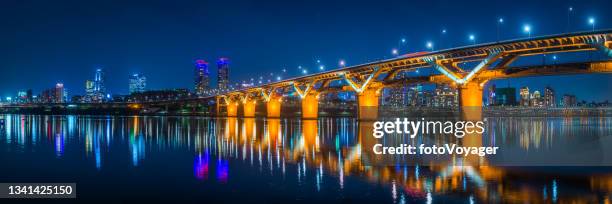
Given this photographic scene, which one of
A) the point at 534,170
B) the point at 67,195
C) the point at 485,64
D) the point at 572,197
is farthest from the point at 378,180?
the point at 485,64

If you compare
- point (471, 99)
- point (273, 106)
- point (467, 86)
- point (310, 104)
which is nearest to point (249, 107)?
point (273, 106)

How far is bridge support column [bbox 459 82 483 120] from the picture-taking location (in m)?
50.7

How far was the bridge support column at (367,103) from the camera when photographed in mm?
79000

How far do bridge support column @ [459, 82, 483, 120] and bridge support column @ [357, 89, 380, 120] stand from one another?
26791 mm

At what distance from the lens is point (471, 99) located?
5225cm

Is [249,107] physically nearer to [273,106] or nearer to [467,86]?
[273,106]

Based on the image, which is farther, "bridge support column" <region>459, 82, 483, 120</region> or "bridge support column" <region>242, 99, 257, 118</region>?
"bridge support column" <region>242, 99, 257, 118</region>

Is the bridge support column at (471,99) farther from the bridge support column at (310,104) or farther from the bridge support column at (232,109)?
the bridge support column at (232,109)

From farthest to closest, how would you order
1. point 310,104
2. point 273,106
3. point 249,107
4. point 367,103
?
point 249,107
point 273,106
point 310,104
point 367,103

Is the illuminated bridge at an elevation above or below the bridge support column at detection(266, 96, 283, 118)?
above

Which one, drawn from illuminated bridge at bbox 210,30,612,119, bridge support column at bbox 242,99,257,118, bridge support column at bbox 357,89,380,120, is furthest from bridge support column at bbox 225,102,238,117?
bridge support column at bbox 357,89,380,120

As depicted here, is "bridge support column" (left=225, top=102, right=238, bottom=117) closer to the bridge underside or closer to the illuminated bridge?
the bridge underside

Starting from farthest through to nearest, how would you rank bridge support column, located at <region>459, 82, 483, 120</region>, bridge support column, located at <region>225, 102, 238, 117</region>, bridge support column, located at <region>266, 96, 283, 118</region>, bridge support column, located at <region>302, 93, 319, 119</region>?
bridge support column, located at <region>225, 102, 238, 117</region>
bridge support column, located at <region>266, 96, 283, 118</region>
bridge support column, located at <region>302, 93, 319, 119</region>
bridge support column, located at <region>459, 82, 483, 120</region>

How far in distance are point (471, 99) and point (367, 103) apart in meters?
28.2
